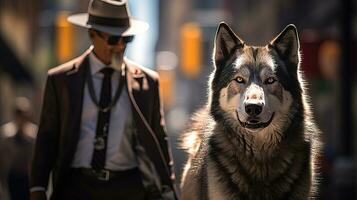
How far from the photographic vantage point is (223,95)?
6.88m

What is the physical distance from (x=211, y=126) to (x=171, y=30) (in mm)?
140848

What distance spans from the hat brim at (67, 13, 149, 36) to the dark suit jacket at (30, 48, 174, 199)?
0.27m

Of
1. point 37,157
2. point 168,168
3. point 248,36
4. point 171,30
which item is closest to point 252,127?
point 168,168

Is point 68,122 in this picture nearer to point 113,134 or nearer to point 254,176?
point 113,134

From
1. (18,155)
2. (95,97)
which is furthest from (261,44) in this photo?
(95,97)

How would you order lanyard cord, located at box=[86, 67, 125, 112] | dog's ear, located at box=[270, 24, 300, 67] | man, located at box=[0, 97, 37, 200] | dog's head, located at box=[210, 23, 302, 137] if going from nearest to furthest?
dog's head, located at box=[210, 23, 302, 137] < dog's ear, located at box=[270, 24, 300, 67] < lanyard cord, located at box=[86, 67, 125, 112] < man, located at box=[0, 97, 37, 200]

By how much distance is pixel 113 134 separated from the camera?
7504 millimetres

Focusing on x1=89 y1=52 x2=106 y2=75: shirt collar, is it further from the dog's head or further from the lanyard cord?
the dog's head

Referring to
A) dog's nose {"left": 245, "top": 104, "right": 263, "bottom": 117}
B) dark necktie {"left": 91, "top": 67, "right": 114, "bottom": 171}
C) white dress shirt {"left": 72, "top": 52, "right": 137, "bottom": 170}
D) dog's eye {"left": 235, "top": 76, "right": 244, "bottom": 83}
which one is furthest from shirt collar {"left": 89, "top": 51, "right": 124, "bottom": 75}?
dog's nose {"left": 245, "top": 104, "right": 263, "bottom": 117}

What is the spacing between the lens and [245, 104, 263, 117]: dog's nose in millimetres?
6508

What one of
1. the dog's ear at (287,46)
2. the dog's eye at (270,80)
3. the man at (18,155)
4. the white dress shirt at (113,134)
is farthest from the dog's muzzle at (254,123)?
the man at (18,155)

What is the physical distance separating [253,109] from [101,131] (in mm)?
1437

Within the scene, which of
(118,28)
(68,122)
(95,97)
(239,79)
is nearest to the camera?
(239,79)

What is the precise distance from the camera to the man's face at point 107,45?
298 inches
